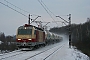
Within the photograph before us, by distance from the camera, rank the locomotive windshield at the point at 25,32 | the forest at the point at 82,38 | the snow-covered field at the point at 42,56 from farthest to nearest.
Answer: the forest at the point at 82,38
the locomotive windshield at the point at 25,32
the snow-covered field at the point at 42,56

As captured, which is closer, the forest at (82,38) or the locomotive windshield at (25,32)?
the locomotive windshield at (25,32)

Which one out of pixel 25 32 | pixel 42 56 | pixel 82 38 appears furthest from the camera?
pixel 82 38

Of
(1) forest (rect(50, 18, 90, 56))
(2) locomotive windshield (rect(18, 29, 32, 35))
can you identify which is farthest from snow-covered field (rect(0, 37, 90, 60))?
(1) forest (rect(50, 18, 90, 56))

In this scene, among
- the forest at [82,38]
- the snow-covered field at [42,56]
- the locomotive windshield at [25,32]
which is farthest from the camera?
the forest at [82,38]

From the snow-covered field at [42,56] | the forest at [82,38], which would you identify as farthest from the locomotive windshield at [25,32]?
the forest at [82,38]

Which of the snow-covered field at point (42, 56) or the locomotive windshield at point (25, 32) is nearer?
the snow-covered field at point (42, 56)

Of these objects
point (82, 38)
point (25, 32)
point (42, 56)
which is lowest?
point (42, 56)

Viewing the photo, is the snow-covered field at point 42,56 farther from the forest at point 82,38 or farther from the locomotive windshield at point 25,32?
the forest at point 82,38

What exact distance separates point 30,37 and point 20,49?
8.18 feet

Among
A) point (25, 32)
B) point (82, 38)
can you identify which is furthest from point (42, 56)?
point (82, 38)

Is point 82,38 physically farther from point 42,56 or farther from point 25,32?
point 42,56

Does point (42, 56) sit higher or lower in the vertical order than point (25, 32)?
lower

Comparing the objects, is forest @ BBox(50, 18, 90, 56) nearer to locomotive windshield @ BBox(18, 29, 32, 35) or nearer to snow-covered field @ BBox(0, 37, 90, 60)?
snow-covered field @ BBox(0, 37, 90, 60)

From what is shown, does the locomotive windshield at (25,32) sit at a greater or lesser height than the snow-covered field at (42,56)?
greater
